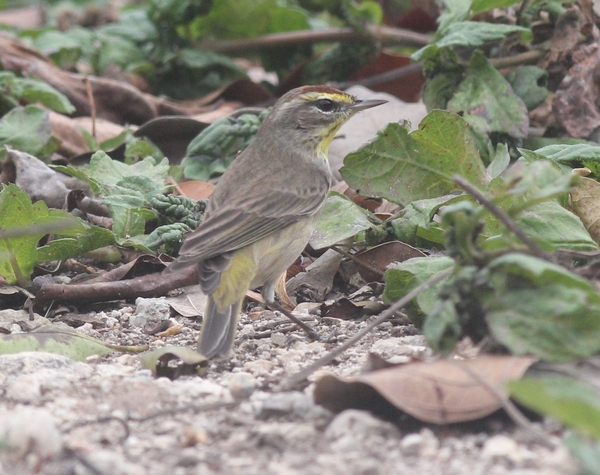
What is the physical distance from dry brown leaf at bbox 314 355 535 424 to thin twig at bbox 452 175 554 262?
1.24 ft

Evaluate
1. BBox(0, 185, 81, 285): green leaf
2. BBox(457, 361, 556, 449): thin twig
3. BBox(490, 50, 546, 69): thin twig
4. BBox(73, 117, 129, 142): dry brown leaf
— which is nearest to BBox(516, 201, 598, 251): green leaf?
BBox(457, 361, 556, 449): thin twig

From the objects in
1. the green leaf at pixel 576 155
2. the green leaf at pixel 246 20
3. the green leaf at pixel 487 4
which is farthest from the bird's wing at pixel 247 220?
the green leaf at pixel 246 20

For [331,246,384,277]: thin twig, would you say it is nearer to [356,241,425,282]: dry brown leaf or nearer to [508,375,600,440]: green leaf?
[356,241,425,282]: dry brown leaf

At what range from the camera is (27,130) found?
6.93 m

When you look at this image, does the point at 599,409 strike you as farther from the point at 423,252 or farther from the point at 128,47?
the point at 128,47

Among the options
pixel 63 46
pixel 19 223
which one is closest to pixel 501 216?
pixel 19 223

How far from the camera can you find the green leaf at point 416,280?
4.19 meters

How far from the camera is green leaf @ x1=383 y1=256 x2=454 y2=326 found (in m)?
4.19

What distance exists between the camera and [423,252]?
17.7 ft

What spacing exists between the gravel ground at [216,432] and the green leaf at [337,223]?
1207 millimetres

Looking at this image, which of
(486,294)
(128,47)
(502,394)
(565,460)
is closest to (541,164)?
(486,294)

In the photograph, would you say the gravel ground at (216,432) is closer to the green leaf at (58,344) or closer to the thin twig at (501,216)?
the green leaf at (58,344)

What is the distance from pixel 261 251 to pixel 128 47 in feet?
15.2

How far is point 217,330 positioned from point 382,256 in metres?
1.29
